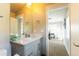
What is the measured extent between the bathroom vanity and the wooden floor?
0.57 feet

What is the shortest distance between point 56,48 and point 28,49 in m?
0.41

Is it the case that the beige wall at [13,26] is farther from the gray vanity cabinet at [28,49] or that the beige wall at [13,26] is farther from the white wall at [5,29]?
the gray vanity cabinet at [28,49]

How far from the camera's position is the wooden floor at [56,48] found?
4.84ft

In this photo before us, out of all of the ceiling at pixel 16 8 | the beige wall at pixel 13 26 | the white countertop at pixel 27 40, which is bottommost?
the white countertop at pixel 27 40

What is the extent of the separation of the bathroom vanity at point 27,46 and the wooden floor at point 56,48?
0.57ft

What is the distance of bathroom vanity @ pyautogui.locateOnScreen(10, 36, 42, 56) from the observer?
1.45 m

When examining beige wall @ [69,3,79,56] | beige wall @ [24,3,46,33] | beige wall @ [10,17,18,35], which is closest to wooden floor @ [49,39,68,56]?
beige wall @ [69,3,79,56]

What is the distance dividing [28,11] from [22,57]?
65 centimetres

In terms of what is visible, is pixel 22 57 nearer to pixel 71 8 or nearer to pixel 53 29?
pixel 53 29

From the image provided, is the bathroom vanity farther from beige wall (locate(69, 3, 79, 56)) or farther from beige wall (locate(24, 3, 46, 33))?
beige wall (locate(69, 3, 79, 56))

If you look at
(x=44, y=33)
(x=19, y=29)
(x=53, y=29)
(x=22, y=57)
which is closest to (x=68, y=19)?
(x=53, y=29)

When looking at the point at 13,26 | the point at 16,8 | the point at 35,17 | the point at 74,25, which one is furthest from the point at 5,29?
the point at 74,25

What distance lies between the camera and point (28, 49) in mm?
1468

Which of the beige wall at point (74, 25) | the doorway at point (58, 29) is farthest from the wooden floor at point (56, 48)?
the beige wall at point (74, 25)
